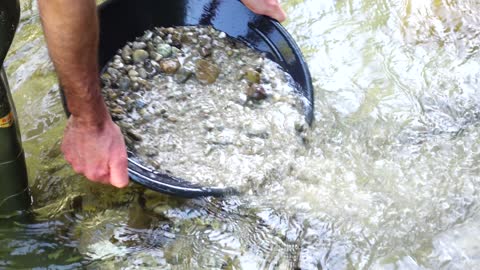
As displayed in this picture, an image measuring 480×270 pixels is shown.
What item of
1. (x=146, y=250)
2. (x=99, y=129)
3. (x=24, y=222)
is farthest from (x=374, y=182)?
(x=24, y=222)

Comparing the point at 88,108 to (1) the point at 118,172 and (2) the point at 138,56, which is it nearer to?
(1) the point at 118,172

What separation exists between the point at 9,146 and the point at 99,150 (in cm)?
27

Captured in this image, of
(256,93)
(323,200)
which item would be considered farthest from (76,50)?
(323,200)

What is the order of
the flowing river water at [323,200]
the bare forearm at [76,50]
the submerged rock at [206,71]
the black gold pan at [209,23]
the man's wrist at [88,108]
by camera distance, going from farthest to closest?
the submerged rock at [206,71] → the black gold pan at [209,23] → the flowing river water at [323,200] → the man's wrist at [88,108] → the bare forearm at [76,50]

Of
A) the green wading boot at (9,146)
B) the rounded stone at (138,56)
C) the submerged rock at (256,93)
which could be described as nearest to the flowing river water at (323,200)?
the green wading boot at (9,146)

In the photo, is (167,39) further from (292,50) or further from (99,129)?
(99,129)

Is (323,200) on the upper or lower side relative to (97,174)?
lower

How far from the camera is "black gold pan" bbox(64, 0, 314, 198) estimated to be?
220 centimetres

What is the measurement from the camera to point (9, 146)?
179 cm

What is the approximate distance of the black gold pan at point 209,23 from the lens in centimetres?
220

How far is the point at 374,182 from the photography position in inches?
85.4

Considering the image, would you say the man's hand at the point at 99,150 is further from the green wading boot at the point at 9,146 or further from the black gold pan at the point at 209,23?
the black gold pan at the point at 209,23

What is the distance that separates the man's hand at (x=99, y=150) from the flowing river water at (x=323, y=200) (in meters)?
0.31

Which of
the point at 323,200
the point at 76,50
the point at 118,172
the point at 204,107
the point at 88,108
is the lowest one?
the point at 323,200
